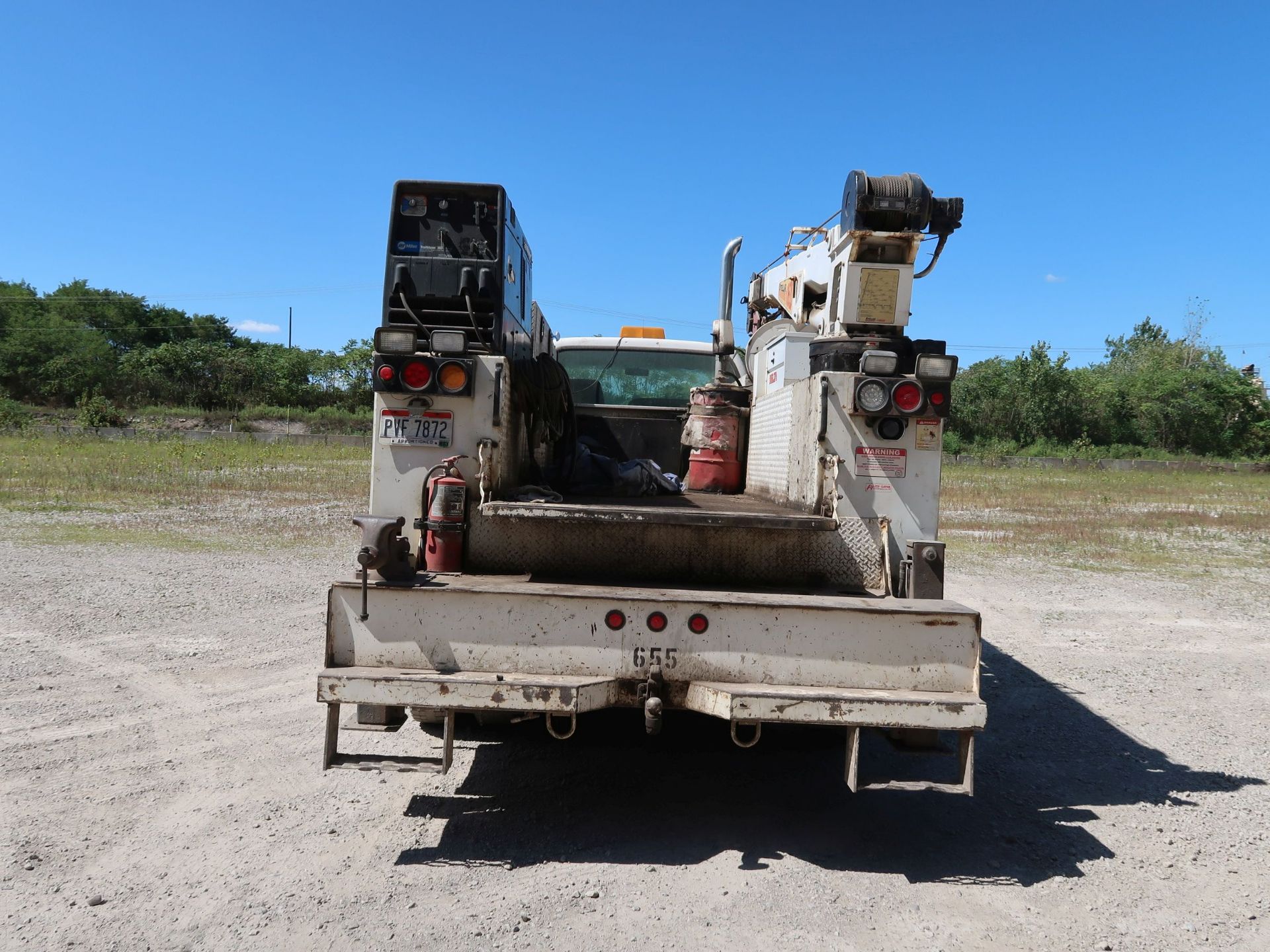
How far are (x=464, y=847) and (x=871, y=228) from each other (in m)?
3.64

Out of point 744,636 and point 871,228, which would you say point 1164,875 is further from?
point 871,228

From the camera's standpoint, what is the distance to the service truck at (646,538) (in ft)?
11.4

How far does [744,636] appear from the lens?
3.51m

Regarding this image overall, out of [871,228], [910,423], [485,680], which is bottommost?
[485,680]

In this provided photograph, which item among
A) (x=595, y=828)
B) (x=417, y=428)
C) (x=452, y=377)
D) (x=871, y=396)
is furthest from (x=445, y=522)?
(x=871, y=396)

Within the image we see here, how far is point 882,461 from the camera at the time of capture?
4117mm

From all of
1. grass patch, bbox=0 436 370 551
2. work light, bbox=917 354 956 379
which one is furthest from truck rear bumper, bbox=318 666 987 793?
grass patch, bbox=0 436 370 551

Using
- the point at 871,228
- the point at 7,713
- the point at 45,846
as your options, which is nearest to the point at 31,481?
the point at 7,713

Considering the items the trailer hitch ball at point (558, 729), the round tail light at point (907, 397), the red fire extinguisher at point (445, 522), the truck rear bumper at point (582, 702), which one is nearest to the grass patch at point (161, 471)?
the red fire extinguisher at point (445, 522)

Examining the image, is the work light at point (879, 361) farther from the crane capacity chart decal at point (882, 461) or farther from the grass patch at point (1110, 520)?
the grass patch at point (1110, 520)

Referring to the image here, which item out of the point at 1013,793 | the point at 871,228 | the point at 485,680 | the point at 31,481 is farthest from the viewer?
the point at 31,481

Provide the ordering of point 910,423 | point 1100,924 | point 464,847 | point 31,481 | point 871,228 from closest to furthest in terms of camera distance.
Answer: point 1100,924 → point 464,847 → point 910,423 → point 871,228 → point 31,481

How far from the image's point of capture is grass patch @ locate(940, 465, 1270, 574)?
1317 cm

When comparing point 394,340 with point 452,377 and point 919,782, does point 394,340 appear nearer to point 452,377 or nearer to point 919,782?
point 452,377
